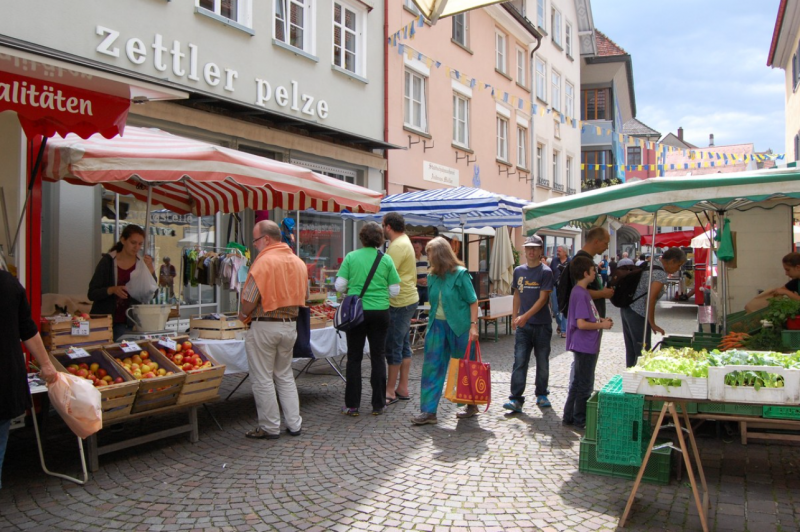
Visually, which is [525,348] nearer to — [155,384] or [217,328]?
[217,328]

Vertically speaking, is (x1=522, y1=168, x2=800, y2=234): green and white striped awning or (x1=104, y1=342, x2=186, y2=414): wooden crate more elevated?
(x1=522, y1=168, x2=800, y2=234): green and white striped awning

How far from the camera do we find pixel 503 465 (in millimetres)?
4883

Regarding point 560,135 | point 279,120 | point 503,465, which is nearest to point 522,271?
point 503,465

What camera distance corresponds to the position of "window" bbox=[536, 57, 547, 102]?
79.2 feet

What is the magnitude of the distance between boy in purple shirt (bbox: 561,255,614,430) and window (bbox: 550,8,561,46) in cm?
2277

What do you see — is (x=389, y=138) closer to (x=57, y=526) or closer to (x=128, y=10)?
(x=128, y=10)

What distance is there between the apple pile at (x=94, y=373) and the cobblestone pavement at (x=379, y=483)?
25.5 inches

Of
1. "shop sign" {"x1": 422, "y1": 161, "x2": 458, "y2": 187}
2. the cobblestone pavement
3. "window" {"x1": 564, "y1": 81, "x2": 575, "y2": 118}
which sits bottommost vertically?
the cobblestone pavement

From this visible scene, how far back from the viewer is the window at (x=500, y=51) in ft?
67.9

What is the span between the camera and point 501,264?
13844mm

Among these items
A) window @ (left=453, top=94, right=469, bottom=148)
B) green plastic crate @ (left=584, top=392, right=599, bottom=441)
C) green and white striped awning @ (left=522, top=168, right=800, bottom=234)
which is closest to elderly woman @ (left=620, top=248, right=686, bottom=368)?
green and white striped awning @ (left=522, top=168, right=800, bottom=234)

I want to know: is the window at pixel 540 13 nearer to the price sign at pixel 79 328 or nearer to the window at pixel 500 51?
the window at pixel 500 51

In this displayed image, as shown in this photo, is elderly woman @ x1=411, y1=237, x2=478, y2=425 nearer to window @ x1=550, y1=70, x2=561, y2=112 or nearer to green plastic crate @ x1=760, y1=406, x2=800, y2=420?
green plastic crate @ x1=760, y1=406, x2=800, y2=420

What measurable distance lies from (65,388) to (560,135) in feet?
84.0
